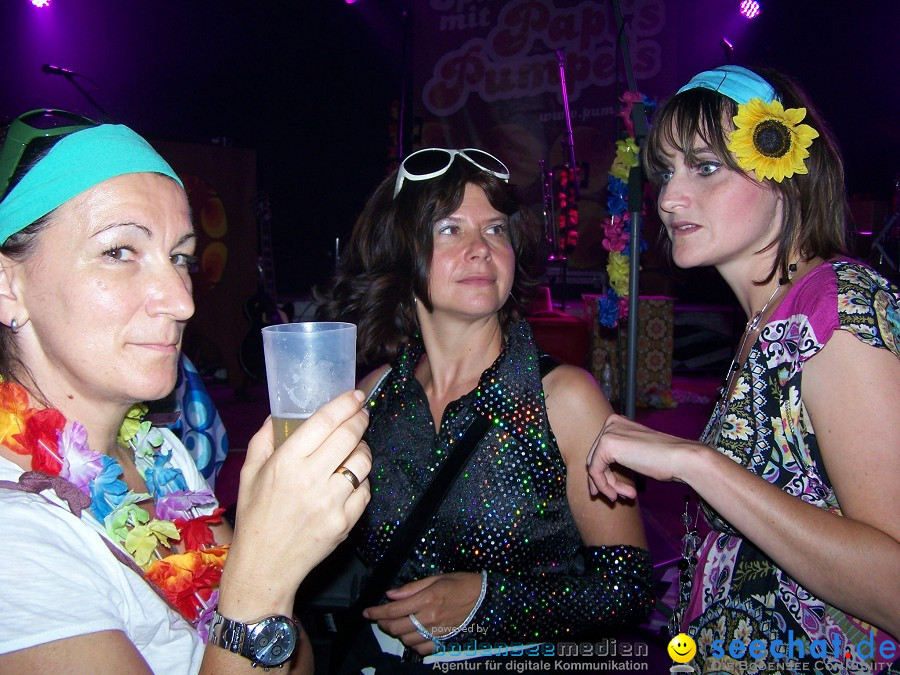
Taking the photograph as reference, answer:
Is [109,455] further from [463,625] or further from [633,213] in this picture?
[633,213]

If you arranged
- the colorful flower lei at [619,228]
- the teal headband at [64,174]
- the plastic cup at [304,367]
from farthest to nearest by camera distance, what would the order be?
the colorful flower lei at [619,228], the teal headband at [64,174], the plastic cup at [304,367]

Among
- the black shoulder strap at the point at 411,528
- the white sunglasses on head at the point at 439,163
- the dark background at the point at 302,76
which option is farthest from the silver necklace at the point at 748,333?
the dark background at the point at 302,76

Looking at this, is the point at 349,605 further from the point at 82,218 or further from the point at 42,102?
the point at 42,102

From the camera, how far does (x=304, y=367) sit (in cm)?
111

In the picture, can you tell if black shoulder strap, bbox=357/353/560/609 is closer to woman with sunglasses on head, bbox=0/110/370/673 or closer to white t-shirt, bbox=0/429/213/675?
woman with sunglasses on head, bbox=0/110/370/673

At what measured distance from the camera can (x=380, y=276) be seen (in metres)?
2.59

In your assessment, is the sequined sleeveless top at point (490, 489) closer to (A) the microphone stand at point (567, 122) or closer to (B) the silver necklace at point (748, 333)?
(B) the silver necklace at point (748, 333)

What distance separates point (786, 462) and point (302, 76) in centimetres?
1201

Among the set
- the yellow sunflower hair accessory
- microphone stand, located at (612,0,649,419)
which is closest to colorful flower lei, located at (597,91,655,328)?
microphone stand, located at (612,0,649,419)

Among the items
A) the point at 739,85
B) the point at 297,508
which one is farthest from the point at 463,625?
the point at 739,85

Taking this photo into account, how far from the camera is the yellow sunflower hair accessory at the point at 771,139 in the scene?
1.69 meters

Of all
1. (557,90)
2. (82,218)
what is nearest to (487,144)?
(557,90)

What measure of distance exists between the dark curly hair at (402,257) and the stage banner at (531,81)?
7.55 m

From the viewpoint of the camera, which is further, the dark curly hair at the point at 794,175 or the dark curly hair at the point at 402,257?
the dark curly hair at the point at 402,257
